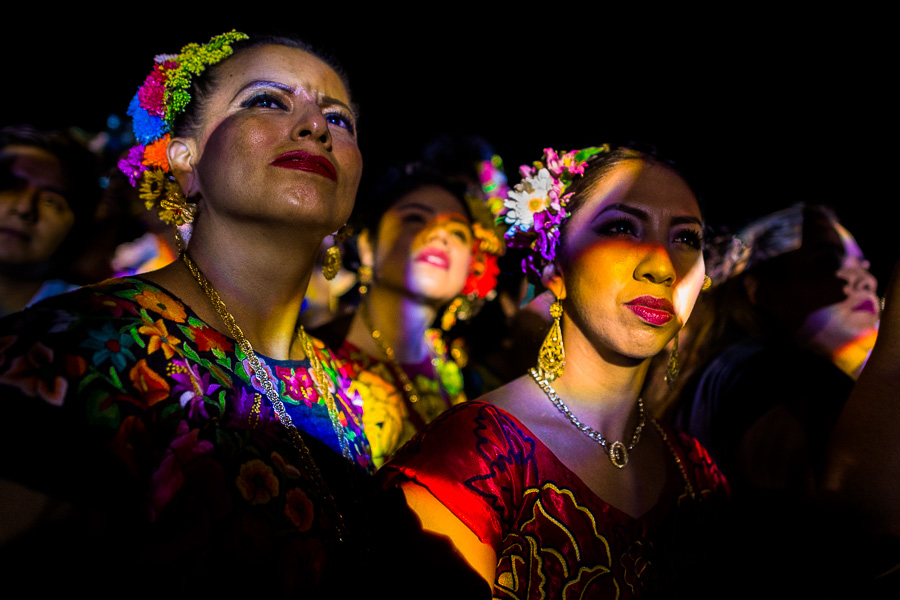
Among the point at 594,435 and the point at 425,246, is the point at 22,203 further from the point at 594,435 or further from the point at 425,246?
the point at 594,435

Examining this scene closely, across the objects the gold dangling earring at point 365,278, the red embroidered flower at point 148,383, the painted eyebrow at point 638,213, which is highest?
the painted eyebrow at point 638,213

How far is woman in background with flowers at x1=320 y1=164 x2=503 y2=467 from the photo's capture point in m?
3.07

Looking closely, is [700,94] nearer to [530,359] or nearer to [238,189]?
[530,359]

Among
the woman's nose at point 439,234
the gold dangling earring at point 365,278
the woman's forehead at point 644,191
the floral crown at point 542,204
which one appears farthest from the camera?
the gold dangling earring at point 365,278

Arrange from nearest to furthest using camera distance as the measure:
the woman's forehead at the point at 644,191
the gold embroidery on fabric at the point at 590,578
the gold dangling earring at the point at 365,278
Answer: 1. the gold embroidery on fabric at the point at 590,578
2. the woman's forehead at the point at 644,191
3. the gold dangling earring at the point at 365,278

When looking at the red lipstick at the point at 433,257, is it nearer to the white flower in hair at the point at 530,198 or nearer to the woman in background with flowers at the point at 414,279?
the woman in background with flowers at the point at 414,279

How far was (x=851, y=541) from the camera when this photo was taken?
5.59ft

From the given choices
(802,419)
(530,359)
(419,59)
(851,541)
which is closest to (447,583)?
(851,541)

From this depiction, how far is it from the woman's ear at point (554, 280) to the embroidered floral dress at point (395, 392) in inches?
35.9

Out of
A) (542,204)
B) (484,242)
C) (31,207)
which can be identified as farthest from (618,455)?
(31,207)

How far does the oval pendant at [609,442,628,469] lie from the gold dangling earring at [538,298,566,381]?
27cm

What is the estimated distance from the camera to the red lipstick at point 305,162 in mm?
1591

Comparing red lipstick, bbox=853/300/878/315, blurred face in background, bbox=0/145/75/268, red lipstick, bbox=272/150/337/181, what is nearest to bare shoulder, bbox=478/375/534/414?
red lipstick, bbox=272/150/337/181

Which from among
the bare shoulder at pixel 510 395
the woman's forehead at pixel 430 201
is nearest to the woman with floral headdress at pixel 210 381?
the bare shoulder at pixel 510 395
